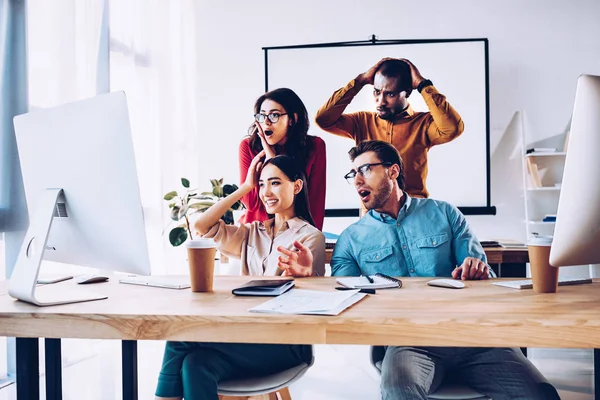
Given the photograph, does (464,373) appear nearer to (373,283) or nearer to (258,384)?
(373,283)

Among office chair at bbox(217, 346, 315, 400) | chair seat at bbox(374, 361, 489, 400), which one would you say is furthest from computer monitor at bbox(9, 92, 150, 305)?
chair seat at bbox(374, 361, 489, 400)

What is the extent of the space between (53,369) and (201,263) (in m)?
0.46

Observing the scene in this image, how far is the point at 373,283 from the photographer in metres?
1.33

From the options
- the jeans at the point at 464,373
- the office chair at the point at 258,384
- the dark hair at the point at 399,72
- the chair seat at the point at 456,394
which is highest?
the dark hair at the point at 399,72

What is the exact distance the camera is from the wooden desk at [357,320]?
35.6 inches

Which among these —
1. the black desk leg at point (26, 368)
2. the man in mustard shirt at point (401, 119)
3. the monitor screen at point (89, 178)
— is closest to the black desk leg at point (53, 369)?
the black desk leg at point (26, 368)

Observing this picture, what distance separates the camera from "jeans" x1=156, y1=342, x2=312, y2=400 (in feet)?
4.19

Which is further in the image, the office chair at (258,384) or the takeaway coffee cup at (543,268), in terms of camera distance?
the office chair at (258,384)

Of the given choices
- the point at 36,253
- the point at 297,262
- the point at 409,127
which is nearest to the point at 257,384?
the point at 297,262

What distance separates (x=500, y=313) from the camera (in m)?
0.98

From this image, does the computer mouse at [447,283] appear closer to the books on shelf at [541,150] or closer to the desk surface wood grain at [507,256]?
the desk surface wood grain at [507,256]

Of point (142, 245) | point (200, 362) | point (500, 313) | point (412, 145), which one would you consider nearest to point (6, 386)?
point (200, 362)

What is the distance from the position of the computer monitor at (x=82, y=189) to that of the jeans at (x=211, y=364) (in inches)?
11.3

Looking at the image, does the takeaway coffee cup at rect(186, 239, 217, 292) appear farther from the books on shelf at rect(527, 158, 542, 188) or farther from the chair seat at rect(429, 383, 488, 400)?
the books on shelf at rect(527, 158, 542, 188)
